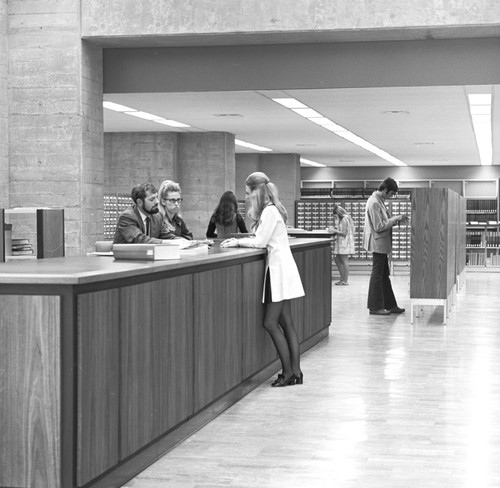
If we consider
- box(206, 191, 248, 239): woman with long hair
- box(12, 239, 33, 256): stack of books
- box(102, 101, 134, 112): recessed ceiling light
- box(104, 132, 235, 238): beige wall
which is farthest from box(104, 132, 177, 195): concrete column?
box(12, 239, 33, 256): stack of books

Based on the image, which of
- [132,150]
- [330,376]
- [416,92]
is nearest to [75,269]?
[330,376]

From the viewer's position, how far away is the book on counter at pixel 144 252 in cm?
522

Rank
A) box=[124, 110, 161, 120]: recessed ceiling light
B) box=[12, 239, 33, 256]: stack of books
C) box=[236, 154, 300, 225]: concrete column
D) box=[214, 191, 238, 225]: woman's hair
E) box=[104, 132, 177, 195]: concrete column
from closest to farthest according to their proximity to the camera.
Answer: box=[12, 239, 33, 256]: stack of books
box=[214, 191, 238, 225]: woman's hair
box=[124, 110, 161, 120]: recessed ceiling light
box=[104, 132, 177, 195]: concrete column
box=[236, 154, 300, 225]: concrete column

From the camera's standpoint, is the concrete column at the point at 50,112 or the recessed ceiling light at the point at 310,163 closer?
the concrete column at the point at 50,112

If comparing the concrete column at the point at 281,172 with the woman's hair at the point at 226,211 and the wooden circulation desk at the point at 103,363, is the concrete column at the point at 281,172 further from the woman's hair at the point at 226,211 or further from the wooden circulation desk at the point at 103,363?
the wooden circulation desk at the point at 103,363

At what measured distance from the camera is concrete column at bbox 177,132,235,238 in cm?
1864

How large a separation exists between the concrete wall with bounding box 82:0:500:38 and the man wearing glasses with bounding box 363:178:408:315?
2.26 m

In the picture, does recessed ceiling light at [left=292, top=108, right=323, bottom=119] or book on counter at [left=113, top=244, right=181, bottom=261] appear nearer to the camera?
book on counter at [left=113, top=244, right=181, bottom=261]

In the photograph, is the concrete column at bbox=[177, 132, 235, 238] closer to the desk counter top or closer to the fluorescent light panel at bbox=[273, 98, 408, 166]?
the fluorescent light panel at bbox=[273, 98, 408, 166]

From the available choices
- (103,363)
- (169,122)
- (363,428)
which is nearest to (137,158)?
(169,122)

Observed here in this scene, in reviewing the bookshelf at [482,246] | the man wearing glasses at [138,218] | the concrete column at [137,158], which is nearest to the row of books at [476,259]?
the bookshelf at [482,246]

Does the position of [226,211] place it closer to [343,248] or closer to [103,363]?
[343,248]

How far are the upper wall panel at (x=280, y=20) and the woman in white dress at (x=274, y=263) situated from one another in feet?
12.2

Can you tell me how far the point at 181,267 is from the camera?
17.4 ft
